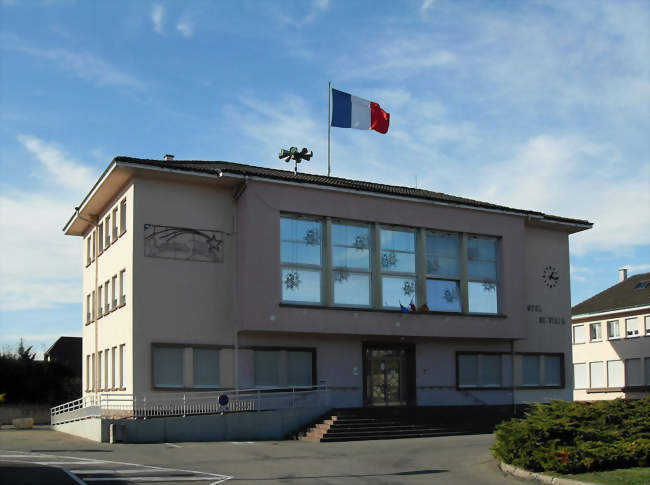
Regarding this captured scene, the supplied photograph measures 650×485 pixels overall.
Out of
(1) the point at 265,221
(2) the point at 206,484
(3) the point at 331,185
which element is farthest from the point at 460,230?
(2) the point at 206,484

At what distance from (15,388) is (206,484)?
30213 mm

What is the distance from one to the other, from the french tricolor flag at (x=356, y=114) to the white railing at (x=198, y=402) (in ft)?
36.6

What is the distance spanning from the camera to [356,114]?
114 ft

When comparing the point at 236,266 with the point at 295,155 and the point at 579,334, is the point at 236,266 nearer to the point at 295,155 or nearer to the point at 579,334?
the point at 295,155

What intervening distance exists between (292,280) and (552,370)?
13.3 meters

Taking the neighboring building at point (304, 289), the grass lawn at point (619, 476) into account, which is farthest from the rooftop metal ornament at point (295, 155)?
the grass lawn at point (619, 476)

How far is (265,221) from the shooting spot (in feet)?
93.2

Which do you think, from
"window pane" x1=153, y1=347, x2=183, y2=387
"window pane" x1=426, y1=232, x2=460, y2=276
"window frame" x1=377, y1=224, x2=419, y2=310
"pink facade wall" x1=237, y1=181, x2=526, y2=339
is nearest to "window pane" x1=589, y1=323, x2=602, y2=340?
"pink facade wall" x1=237, y1=181, x2=526, y2=339

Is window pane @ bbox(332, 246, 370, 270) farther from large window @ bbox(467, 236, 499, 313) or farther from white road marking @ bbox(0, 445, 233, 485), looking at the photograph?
white road marking @ bbox(0, 445, 233, 485)

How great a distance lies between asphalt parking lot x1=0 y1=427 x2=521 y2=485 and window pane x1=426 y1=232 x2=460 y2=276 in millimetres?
8072

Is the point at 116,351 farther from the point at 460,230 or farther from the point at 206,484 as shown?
the point at 206,484

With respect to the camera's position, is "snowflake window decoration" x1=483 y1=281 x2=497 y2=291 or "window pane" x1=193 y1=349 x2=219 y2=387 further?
"snowflake window decoration" x1=483 y1=281 x2=497 y2=291

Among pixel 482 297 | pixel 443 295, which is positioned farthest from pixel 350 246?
pixel 482 297

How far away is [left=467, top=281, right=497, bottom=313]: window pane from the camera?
32656 mm
